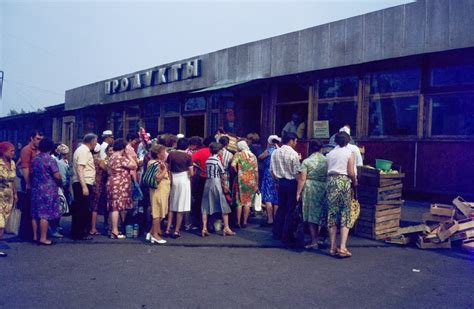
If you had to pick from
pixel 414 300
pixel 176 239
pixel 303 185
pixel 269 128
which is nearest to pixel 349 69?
pixel 269 128

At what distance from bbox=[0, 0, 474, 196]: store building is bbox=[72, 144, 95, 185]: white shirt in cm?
740

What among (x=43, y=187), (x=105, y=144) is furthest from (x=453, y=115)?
(x=43, y=187)

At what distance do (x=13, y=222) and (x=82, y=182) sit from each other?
4.59ft

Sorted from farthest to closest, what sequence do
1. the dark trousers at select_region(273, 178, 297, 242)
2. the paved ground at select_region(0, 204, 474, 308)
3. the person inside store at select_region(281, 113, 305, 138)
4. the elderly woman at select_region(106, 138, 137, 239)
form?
the person inside store at select_region(281, 113, 305, 138) < the elderly woman at select_region(106, 138, 137, 239) < the dark trousers at select_region(273, 178, 297, 242) < the paved ground at select_region(0, 204, 474, 308)

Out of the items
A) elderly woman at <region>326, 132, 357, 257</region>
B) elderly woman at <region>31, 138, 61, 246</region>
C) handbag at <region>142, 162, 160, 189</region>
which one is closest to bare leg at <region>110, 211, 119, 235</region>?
handbag at <region>142, 162, 160, 189</region>

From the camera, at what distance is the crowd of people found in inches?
255

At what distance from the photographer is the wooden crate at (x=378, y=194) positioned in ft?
23.7

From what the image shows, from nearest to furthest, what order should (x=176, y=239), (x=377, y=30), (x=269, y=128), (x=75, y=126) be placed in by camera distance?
(x=176, y=239) < (x=377, y=30) < (x=269, y=128) < (x=75, y=126)

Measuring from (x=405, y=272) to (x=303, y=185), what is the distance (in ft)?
6.70

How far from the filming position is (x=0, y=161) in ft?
21.5

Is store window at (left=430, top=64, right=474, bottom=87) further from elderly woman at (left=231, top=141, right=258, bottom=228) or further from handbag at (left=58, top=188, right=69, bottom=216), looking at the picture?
handbag at (left=58, top=188, right=69, bottom=216)

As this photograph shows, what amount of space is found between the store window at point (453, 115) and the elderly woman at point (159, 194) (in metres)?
6.77

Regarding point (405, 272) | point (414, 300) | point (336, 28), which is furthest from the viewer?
point (336, 28)

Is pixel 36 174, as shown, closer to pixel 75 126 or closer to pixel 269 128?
pixel 269 128
